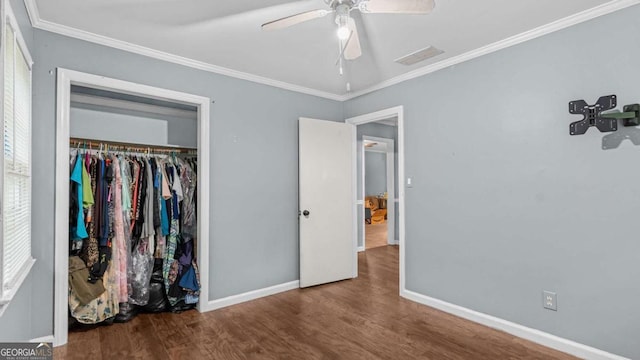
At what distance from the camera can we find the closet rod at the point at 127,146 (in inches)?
123

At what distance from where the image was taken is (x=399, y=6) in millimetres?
1718

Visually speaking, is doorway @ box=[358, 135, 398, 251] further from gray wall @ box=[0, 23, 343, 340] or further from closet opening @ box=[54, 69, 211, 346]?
closet opening @ box=[54, 69, 211, 346]

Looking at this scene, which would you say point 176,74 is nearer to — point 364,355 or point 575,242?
point 364,355

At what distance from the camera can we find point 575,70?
2.45m

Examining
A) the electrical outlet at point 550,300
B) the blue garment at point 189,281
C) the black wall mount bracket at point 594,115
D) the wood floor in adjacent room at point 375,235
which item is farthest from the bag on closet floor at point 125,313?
the wood floor in adjacent room at point 375,235

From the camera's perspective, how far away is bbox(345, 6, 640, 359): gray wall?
7.40 ft

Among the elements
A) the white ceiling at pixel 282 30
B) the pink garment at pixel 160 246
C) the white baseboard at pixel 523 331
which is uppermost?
the white ceiling at pixel 282 30

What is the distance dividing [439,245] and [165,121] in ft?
11.2

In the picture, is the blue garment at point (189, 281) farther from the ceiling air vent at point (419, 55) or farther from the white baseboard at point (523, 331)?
the ceiling air vent at point (419, 55)

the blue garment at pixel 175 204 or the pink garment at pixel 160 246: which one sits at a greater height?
the blue garment at pixel 175 204

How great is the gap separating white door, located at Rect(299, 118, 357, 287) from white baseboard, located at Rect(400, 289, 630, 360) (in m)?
1.11

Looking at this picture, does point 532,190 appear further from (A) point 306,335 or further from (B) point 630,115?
(A) point 306,335

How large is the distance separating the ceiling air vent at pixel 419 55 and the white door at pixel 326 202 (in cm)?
127

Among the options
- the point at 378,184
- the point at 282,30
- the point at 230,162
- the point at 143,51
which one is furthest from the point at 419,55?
the point at 378,184
